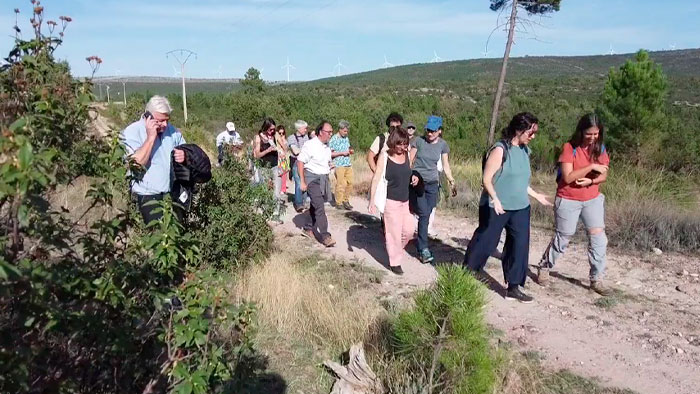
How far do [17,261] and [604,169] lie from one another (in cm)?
459

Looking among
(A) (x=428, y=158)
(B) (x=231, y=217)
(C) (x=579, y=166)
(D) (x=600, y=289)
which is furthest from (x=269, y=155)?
(D) (x=600, y=289)

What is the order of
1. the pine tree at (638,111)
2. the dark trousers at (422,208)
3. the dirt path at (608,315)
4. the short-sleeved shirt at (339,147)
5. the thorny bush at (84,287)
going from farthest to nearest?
the pine tree at (638,111), the short-sleeved shirt at (339,147), the dark trousers at (422,208), the dirt path at (608,315), the thorny bush at (84,287)

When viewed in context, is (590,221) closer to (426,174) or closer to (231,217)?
(426,174)

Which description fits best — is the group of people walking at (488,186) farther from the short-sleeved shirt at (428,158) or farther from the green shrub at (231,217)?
the green shrub at (231,217)

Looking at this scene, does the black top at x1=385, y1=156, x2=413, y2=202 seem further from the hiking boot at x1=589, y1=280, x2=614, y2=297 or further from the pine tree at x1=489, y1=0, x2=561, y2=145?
the pine tree at x1=489, y1=0, x2=561, y2=145

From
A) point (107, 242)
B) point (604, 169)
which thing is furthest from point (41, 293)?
point (604, 169)

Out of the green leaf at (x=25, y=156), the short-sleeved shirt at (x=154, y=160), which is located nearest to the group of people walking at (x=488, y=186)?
the short-sleeved shirt at (x=154, y=160)

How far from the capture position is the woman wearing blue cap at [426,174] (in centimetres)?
627

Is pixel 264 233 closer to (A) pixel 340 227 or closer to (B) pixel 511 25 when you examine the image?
(A) pixel 340 227

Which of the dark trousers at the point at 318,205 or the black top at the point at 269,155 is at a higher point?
the black top at the point at 269,155

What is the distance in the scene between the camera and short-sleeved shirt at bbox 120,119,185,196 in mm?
4125

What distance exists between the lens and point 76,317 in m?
1.88

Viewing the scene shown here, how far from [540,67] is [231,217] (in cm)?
9408

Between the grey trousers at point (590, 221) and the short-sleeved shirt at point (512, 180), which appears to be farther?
the grey trousers at point (590, 221)
